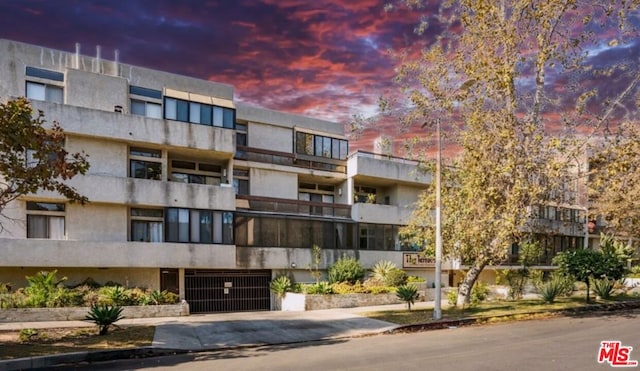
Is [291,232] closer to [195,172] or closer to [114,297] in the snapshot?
[195,172]

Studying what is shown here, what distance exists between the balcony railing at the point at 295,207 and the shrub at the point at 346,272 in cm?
359

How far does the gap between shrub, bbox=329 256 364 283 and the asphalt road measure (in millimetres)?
10193

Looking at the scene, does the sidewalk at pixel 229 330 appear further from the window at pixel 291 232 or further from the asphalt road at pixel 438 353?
the window at pixel 291 232

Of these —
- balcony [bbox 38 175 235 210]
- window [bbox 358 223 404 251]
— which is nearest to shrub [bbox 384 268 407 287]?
window [bbox 358 223 404 251]

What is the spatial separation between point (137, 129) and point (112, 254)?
631 centimetres

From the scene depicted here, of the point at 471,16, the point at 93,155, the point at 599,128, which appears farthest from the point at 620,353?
the point at 93,155

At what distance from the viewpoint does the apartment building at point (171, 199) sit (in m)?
20.5

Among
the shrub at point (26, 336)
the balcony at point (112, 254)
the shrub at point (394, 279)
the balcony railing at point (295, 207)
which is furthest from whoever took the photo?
the shrub at point (394, 279)

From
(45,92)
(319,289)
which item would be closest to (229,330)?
(319,289)

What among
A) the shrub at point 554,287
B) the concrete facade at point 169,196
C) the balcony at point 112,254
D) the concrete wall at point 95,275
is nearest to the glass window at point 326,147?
the concrete facade at point 169,196

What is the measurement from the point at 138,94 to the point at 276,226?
1041 cm

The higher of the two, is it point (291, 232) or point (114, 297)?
point (291, 232)

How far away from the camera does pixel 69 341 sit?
12.8m

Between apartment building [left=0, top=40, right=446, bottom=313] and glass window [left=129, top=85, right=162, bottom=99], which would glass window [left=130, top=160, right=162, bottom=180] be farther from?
glass window [left=129, top=85, right=162, bottom=99]
